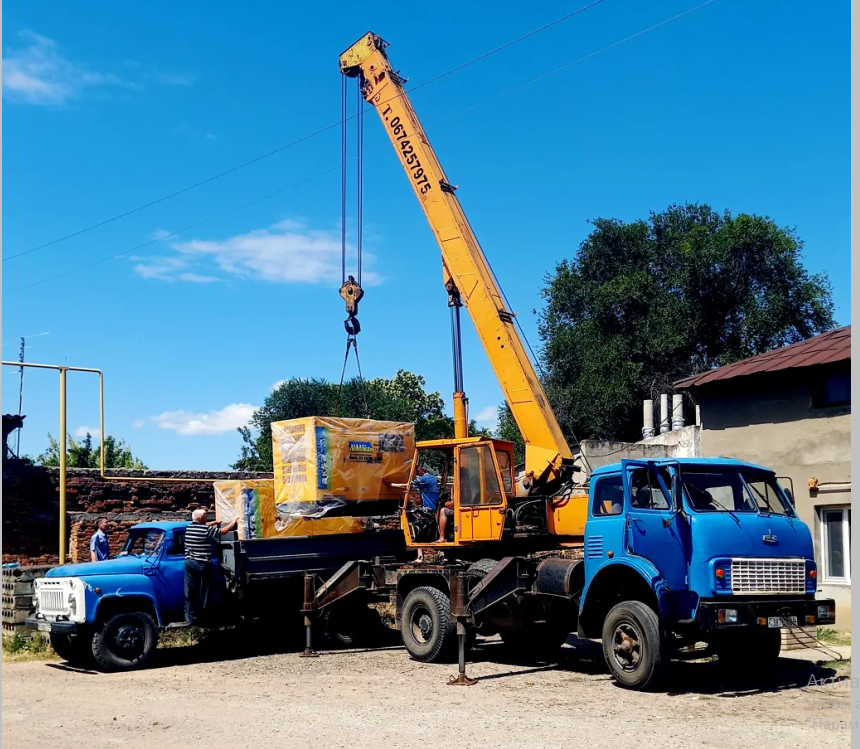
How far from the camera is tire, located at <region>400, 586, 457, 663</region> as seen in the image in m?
13.1

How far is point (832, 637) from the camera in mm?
14328

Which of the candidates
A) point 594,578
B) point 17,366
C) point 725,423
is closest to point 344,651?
point 594,578

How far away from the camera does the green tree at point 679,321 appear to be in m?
42.5

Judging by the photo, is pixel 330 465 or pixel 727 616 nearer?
pixel 727 616

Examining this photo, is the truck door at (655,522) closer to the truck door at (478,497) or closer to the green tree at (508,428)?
the truck door at (478,497)

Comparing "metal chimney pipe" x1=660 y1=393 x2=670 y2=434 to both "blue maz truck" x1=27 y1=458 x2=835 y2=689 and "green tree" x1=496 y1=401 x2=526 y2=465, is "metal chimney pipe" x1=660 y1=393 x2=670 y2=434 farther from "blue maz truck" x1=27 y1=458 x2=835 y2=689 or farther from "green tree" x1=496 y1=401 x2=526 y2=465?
"blue maz truck" x1=27 y1=458 x2=835 y2=689

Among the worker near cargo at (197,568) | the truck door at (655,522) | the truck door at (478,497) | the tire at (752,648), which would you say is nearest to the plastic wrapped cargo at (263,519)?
the worker near cargo at (197,568)

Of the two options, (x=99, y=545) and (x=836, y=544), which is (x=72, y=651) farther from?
(x=836, y=544)

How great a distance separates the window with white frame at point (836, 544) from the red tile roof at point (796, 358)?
236 centimetres

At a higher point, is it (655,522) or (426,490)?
(426,490)

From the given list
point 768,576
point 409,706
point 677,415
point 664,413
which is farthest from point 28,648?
point 664,413

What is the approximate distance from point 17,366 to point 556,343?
95.7 feet

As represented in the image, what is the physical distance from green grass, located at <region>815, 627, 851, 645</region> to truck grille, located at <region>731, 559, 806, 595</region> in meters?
3.93

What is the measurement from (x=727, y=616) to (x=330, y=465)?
655cm
